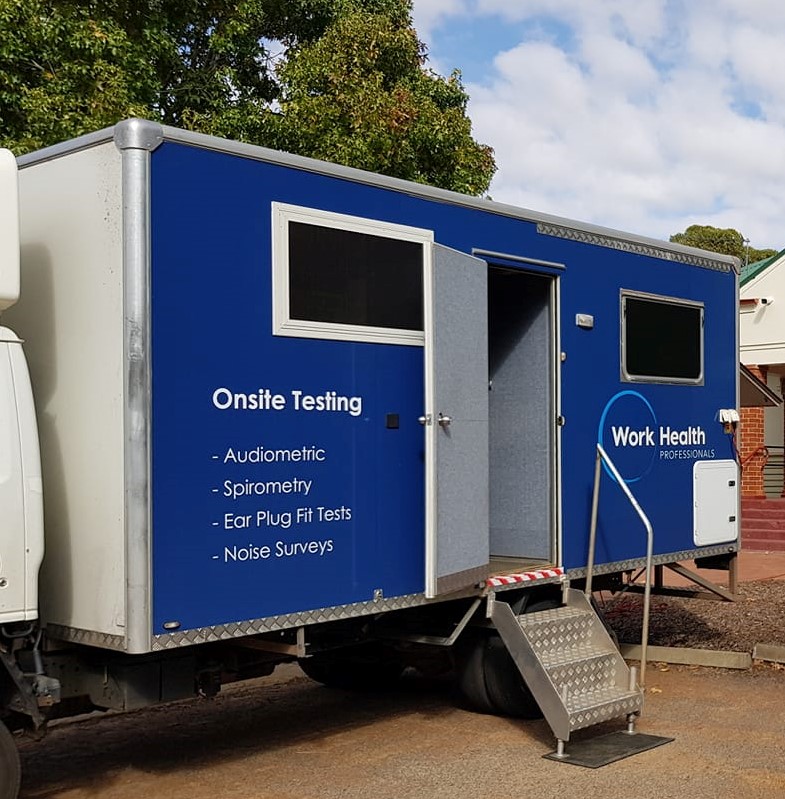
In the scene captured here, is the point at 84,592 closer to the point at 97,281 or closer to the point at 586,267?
the point at 97,281

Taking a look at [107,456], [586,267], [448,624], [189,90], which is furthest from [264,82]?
[107,456]

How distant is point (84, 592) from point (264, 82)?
11.6 metres

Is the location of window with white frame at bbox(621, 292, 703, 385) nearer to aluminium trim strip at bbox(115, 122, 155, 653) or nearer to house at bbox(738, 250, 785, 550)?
aluminium trim strip at bbox(115, 122, 155, 653)

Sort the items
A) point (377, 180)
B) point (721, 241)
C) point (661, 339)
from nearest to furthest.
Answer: point (377, 180), point (661, 339), point (721, 241)

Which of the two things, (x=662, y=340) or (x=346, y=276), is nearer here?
(x=346, y=276)

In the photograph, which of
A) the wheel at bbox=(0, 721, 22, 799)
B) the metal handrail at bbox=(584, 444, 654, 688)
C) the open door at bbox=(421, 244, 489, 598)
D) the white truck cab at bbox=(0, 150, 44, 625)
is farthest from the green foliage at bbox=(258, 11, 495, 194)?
the wheel at bbox=(0, 721, 22, 799)

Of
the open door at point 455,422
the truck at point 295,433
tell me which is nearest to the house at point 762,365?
the truck at point 295,433

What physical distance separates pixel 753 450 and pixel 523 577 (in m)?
13.5

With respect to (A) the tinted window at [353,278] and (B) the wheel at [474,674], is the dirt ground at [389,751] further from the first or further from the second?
(A) the tinted window at [353,278]

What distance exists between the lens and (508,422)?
7.69 meters

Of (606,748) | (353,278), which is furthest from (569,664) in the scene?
(353,278)

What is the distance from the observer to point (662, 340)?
27.2 feet

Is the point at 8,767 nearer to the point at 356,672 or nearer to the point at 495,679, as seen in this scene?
the point at 495,679

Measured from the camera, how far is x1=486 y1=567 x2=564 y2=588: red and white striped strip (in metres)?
6.79
